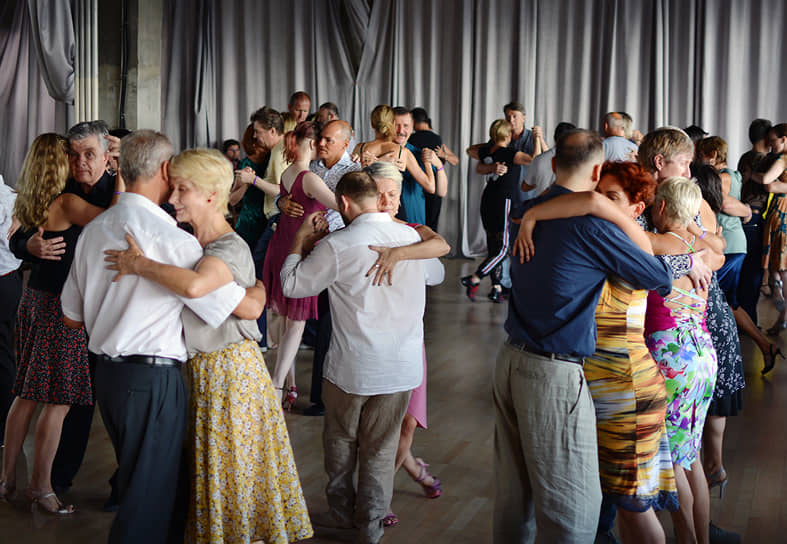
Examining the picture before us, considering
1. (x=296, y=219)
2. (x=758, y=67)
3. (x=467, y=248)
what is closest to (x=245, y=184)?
(x=296, y=219)

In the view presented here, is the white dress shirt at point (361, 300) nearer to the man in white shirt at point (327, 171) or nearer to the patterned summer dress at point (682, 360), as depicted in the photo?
the patterned summer dress at point (682, 360)

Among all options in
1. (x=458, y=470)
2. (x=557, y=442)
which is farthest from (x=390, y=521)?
(x=557, y=442)

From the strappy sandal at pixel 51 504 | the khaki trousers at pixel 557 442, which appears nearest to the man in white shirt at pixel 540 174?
the khaki trousers at pixel 557 442

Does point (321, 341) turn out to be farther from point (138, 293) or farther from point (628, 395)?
point (628, 395)

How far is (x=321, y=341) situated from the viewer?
14.2ft

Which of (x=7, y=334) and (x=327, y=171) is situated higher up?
(x=327, y=171)

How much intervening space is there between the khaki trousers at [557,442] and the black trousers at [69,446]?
6.44ft

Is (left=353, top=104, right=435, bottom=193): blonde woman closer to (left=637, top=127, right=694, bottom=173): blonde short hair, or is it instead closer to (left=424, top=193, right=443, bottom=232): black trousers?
(left=424, top=193, right=443, bottom=232): black trousers

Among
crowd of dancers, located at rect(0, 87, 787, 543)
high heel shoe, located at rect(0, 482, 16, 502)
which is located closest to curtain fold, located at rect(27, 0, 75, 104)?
crowd of dancers, located at rect(0, 87, 787, 543)

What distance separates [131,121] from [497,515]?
5767mm

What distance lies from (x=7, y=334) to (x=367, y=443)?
2064 mm

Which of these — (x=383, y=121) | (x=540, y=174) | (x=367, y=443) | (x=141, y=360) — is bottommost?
(x=367, y=443)

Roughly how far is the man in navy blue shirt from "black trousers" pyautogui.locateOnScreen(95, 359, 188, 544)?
3.26ft

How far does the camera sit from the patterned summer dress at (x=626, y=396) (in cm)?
238
